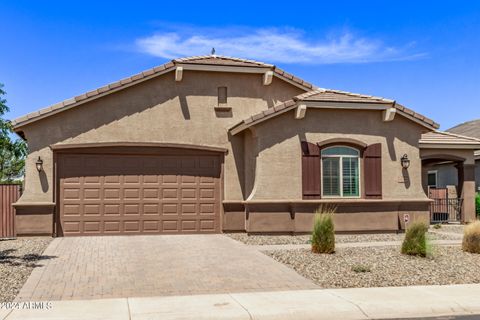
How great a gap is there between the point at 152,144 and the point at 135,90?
1.78m

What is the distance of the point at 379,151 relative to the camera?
1797 centimetres

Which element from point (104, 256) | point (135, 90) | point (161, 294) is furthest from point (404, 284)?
point (135, 90)

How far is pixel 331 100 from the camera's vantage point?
17.4 metres

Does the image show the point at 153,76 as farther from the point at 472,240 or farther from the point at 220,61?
the point at 472,240

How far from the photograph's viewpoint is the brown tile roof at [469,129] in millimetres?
34094

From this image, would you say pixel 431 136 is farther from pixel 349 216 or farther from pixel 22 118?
pixel 22 118

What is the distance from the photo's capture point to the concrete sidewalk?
26.9ft

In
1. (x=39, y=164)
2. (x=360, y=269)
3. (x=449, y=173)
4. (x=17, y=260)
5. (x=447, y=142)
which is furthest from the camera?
(x=449, y=173)

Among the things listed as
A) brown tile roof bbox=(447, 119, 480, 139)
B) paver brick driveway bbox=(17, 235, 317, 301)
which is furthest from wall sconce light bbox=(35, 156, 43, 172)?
brown tile roof bbox=(447, 119, 480, 139)

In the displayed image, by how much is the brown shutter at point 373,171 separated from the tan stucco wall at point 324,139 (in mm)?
217

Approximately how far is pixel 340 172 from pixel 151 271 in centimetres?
824

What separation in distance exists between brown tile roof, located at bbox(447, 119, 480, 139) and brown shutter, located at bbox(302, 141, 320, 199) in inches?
764

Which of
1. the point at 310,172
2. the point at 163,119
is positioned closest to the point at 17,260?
the point at 163,119

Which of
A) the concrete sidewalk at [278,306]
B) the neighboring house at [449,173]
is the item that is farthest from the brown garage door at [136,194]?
the neighboring house at [449,173]
